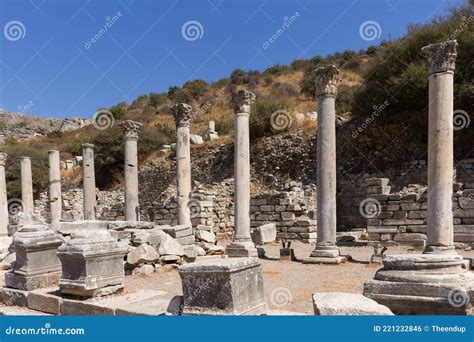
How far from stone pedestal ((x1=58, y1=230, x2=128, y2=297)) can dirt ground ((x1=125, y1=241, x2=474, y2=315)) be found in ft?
4.84

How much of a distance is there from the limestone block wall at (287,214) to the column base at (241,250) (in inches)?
171

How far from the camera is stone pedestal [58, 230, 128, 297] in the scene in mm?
5828

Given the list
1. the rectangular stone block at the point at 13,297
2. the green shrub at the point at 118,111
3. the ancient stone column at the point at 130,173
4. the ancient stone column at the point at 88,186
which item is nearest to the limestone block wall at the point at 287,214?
the ancient stone column at the point at 130,173

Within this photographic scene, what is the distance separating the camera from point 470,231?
1202 cm

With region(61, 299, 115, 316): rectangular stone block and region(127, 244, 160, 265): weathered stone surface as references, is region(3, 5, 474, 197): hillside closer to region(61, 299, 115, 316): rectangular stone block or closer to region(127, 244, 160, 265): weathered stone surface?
region(127, 244, 160, 265): weathered stone surface

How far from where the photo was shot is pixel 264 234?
49.7 ft

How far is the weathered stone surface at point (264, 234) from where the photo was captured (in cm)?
1512

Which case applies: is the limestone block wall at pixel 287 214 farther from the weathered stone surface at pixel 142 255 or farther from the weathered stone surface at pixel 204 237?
the weathered stone surface at pixel 142 255

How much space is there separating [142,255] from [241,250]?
322 centimetres

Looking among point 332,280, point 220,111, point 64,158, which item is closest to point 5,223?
point 332,280

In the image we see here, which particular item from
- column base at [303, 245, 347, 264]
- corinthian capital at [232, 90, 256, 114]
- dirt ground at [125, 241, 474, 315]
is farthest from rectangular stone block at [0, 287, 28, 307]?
corinthian capital at [232, 90, 256, 114]

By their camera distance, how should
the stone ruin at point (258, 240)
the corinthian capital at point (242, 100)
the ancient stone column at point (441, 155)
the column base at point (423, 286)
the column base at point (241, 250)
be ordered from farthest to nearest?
the corinthian capital at point (242, 100) → the column base at point (241, 250) → the ancient stone column at point (441, 155) → the column base at point (423, 286) → the stone ruin at point (258, 240)

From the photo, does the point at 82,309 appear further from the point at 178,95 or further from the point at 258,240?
the point at 178,95

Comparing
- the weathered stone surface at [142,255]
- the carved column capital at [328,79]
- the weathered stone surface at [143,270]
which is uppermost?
the carved column capital at [328,79]
